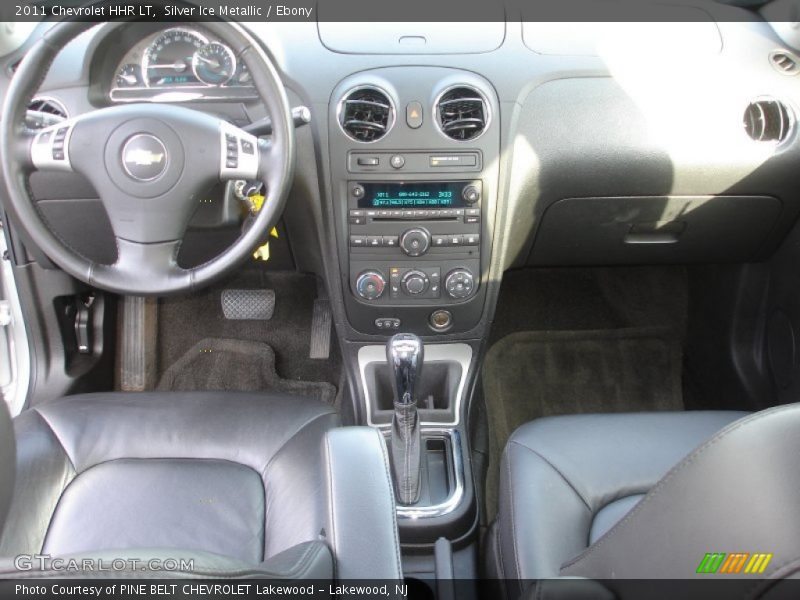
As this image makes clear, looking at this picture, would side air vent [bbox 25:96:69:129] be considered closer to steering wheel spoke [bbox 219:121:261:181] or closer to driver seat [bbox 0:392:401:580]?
steering wheel spoke [bbox 219:121:261:181]

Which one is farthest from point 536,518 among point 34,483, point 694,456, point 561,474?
point 34,483

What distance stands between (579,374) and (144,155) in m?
1.48

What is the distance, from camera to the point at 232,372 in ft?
7.27

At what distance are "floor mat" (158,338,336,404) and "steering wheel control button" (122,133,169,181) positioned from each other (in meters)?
1.04

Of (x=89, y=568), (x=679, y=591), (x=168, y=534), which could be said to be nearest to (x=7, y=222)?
(x=168, y=534)

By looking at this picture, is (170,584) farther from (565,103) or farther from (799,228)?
(799,228)

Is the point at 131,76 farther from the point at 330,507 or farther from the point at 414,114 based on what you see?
the point at 330,507

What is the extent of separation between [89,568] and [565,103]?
1333 millimetres

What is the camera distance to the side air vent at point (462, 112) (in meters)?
1.52

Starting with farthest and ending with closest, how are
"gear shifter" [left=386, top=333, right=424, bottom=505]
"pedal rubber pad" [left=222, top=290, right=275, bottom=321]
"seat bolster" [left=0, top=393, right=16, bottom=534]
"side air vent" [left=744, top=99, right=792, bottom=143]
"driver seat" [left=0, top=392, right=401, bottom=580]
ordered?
"pedal rubber pad" [left=222, top=290, right=275, bottom=321]
"side air vent" [left=744, top=99, right=792, bottom=143]
"gear shifter" [left=386, top=333, right=424, bottom=505]
"driver seat" [left=0, top=392, right=401, bottom=580]
"seat bolster" [left=0, top=393, right=16, bottom=534]

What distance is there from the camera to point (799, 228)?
1.73m

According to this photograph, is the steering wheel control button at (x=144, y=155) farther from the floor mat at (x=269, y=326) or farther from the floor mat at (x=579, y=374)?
the floor mat at (x=579, y=374)

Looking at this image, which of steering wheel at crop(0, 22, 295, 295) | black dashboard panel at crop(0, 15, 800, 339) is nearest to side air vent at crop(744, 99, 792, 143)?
black dashboard panel at crop(0, 15, 800, 339)

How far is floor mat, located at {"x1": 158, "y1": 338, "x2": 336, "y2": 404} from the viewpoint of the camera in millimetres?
2186
